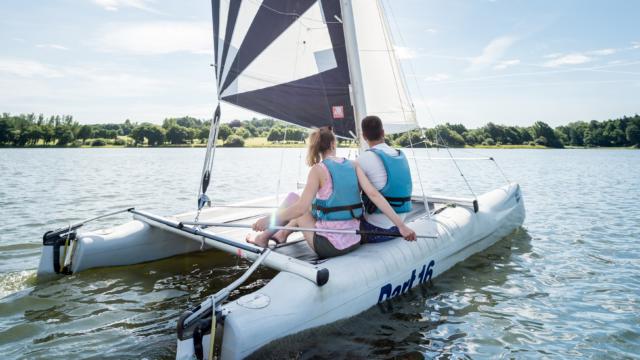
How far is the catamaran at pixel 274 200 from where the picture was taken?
13.8ft

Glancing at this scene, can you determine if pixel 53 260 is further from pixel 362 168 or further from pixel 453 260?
pixel 453 260

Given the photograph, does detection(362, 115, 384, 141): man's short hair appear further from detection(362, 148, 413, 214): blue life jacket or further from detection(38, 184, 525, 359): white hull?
detection(38, 184, 525, 359): white hull

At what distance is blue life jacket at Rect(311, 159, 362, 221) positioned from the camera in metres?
4.04

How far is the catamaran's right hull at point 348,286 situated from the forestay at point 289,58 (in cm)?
221

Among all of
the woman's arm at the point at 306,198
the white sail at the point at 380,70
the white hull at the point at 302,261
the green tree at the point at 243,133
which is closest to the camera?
the white hull at the point at 302,261

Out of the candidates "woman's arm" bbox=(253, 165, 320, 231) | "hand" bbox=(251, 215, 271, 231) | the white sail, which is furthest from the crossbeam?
the white sail

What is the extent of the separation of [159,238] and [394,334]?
3.56 metres

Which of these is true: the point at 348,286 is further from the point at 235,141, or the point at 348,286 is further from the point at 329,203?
the point at 235,141

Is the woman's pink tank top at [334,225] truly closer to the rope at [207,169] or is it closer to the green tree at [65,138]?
the rope at [207,169]

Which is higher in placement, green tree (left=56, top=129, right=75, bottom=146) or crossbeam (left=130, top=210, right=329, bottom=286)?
green tree (left=56, top=129, right=75, bottom=146)

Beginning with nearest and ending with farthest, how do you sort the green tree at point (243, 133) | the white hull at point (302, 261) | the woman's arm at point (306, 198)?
1. the white hull at point (302, 261)
2. the woman's arm at point (306, 198)
3. the green tree at point (243, 133)

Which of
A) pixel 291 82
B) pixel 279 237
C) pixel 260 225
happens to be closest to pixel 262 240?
pixel 279 237

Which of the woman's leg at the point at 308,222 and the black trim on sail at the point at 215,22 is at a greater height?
the black trim on sail at the point at 215,22

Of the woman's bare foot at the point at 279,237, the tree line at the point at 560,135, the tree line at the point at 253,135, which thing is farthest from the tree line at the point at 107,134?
the woman's bare foot at the point at 279,237
